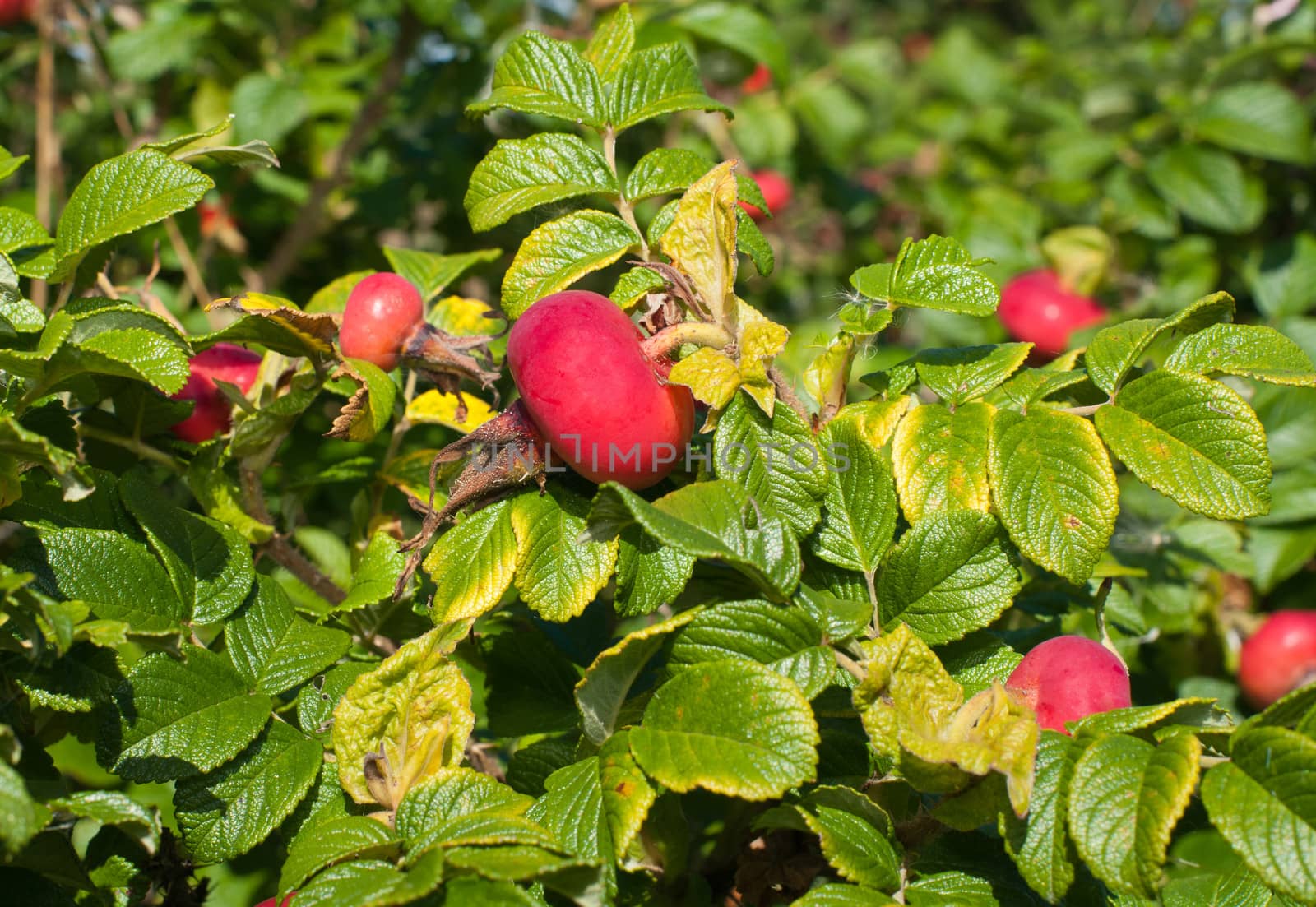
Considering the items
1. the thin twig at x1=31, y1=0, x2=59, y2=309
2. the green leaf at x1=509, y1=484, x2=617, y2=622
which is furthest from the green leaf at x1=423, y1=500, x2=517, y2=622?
the thin twig at x1=31, y1=0, x2=59, y2=309

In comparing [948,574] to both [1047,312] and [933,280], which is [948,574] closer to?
[933,280]

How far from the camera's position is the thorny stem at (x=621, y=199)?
117 cm

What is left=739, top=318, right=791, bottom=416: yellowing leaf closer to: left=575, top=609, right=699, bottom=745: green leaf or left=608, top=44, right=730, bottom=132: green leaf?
left=575, top=609, right=699, bottom=745: green leaf

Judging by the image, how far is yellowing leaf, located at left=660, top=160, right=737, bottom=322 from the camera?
3.28 feet

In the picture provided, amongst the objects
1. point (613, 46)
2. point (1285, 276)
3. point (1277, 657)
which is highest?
point (613, 46)

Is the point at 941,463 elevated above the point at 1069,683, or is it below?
above

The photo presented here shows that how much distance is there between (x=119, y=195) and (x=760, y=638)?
81 centimetres

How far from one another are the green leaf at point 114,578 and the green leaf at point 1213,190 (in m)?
2.37

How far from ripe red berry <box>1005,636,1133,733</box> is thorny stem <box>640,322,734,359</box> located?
432mm

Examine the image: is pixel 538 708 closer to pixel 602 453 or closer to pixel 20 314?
pixel 602 453

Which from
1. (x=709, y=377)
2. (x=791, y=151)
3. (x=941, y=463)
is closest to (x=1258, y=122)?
(x=791, y=151)

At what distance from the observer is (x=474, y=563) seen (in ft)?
3.38

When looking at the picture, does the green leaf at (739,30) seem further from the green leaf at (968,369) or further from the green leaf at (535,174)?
the green leaf at (968,369)

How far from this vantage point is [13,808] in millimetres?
742
